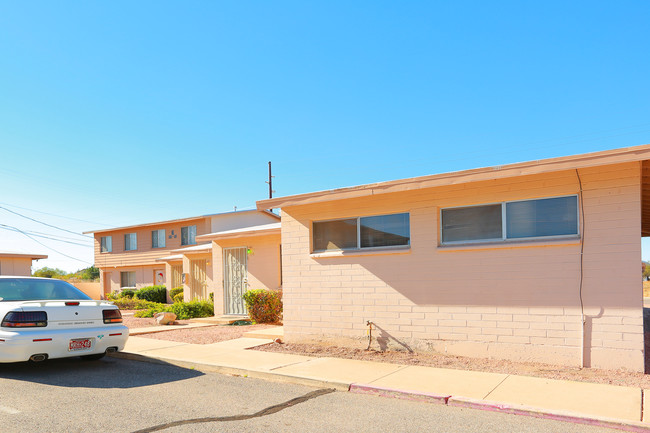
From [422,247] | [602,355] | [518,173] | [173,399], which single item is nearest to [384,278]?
[422,247]

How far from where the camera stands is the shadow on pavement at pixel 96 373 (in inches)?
279

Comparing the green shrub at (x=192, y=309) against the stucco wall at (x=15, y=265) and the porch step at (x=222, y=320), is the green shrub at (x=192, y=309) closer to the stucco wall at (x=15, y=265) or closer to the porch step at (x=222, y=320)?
the porch step at (x=222, y=320)

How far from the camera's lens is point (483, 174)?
25.5ft

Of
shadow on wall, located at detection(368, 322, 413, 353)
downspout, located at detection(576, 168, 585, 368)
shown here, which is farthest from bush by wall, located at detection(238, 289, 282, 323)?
downspout, located at detection(576, 168, 585, 368)

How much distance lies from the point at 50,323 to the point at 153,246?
25360 mm

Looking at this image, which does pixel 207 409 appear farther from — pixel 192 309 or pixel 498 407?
pixel 192 309

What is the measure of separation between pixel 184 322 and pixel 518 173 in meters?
11.3

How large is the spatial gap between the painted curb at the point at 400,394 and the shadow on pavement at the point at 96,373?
8.70ft

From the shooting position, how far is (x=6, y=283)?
826 centimetres

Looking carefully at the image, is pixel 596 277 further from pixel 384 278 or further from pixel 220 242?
pixel 220 242

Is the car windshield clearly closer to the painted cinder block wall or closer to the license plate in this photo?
the license plate

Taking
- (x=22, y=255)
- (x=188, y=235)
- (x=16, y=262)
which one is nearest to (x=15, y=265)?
(x=16, y=262)

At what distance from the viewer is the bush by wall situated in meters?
13.7

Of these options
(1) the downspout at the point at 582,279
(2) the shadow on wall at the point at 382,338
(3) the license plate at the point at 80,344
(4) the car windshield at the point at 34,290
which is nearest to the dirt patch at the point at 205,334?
(4) the car windshield at the point at 34,290
